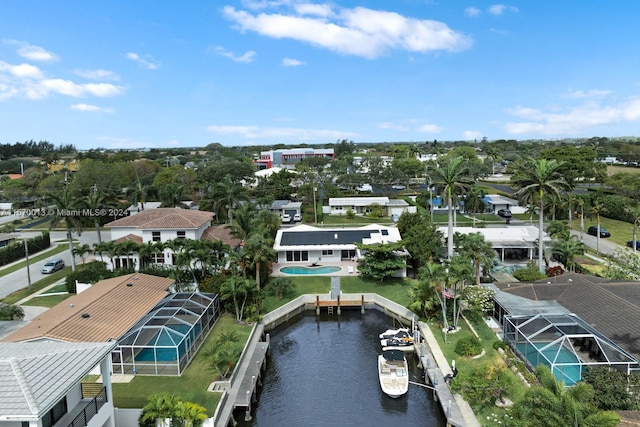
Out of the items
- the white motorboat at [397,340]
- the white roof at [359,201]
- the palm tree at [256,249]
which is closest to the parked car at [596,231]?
the white roof at [359,201]

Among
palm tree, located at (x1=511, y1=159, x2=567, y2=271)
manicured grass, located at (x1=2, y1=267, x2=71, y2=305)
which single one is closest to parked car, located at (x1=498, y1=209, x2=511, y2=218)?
palm tree, located at (x1=511, y1=159, x2=567, y2=271)

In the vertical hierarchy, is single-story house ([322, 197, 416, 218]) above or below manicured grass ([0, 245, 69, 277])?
above

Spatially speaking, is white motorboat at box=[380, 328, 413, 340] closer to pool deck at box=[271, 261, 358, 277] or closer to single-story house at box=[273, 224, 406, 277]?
pool deck at box=[271, 261, 358, 277]

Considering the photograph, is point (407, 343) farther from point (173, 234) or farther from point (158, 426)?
point (173, 234)

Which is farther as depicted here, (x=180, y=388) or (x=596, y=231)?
(x=596, y=231)

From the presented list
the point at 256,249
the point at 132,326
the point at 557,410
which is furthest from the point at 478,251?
the point at 132,326

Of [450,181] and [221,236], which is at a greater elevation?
[450,181]

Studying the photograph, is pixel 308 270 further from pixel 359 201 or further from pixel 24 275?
pixel 359 201
